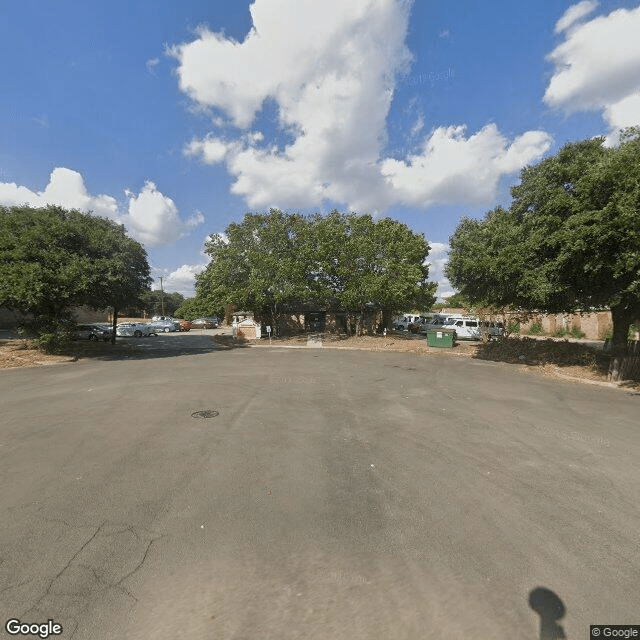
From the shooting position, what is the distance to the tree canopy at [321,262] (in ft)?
79.9

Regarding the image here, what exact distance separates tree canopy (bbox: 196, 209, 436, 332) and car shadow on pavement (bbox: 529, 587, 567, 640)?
820 inches

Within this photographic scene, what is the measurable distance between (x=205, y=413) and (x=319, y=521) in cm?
492

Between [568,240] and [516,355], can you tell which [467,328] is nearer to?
[516,355]

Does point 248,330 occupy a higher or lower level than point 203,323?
lower

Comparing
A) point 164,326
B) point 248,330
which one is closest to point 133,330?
point 164,326

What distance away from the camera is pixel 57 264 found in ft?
49.8

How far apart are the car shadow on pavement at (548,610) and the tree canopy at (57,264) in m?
18.2

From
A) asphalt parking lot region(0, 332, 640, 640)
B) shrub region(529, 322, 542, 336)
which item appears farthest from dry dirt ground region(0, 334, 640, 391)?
shrub region(529, 322, 542, 336)

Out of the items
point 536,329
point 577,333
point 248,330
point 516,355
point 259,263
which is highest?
point 259,263

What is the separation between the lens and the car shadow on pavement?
2439 mm

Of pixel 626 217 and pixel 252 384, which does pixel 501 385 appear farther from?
pixel 252 384

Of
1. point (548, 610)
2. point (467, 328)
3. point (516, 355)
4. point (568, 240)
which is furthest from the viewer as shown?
point (467, 328)

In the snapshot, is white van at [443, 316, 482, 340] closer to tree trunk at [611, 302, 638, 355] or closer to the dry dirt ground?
the dry dirt ground

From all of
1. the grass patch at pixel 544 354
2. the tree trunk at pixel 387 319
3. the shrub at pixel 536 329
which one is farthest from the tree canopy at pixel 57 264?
the shrub at pixel 536 329
